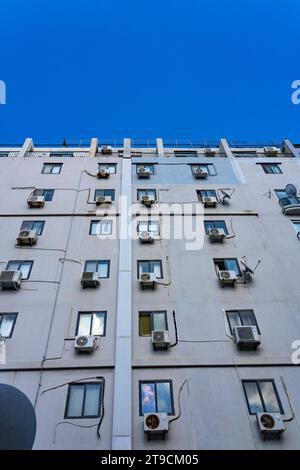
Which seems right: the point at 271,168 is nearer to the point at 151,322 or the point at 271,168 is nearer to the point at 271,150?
the point at 271,150

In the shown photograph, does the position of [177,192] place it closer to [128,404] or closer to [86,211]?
[86,211]

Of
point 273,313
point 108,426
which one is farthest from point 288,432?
point 108,426

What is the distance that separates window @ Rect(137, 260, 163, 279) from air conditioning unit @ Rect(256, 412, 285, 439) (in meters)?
5.94

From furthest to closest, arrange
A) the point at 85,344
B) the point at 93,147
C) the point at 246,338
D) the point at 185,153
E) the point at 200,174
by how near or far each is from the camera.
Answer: the point at 185,153 < the point at 93,147 < the point at 200,174 < the point at 246,338 < the point at 85,344

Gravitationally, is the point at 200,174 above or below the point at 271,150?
below

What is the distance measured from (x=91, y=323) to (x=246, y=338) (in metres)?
5.08

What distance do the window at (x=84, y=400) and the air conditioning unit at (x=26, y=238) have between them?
6300 mm

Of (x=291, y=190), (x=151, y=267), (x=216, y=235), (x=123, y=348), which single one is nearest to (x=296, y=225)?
(x=291, y=190)

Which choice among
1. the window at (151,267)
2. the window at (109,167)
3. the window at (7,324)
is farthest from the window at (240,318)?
the window at (109,167)

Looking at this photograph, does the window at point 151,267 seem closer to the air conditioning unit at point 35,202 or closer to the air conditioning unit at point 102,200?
the air conditioning unit at point 102,200

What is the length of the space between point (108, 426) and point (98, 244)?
720 cm

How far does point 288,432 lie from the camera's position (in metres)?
9.29

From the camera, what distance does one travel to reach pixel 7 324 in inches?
461

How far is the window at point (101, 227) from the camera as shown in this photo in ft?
50.4
